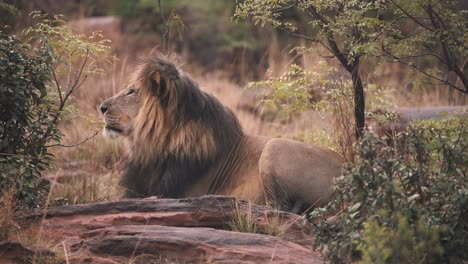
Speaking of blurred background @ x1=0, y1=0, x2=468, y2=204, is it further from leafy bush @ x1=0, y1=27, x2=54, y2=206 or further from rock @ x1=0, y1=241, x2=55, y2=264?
rock @ x1=0, y1=241, x2=55, y2=264

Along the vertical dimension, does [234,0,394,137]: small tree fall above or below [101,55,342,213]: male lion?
above

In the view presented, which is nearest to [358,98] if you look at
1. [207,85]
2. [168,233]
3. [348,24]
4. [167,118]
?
[348,24]

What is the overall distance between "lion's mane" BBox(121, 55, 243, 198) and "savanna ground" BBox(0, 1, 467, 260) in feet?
1.58

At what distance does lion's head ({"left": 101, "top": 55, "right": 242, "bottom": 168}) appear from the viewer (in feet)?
25.3

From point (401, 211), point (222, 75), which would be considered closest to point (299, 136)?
point (401, 211)

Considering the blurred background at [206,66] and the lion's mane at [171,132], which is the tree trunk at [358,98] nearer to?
the blurred background at [206,66]

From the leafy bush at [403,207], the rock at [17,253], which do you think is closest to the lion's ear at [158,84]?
the rock at [17,253]

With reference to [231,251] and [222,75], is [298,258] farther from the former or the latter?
[222,75]

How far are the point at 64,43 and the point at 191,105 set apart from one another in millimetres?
1462

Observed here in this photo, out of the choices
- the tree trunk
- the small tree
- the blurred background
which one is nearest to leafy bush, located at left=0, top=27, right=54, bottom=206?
the blurred background

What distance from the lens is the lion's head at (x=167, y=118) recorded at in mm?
7707

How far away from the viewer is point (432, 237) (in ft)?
14.6

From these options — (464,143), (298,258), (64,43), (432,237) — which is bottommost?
(298,258)

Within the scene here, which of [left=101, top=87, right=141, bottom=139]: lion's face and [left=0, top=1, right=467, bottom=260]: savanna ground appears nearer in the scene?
[left=101, top=87, right=141, bottom=139]: lion's face
